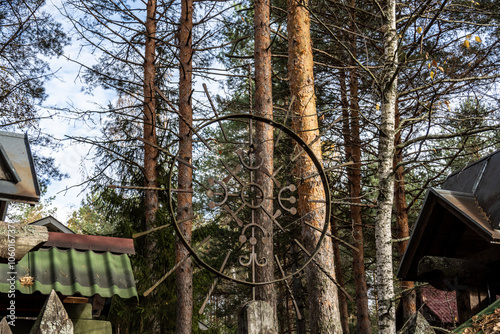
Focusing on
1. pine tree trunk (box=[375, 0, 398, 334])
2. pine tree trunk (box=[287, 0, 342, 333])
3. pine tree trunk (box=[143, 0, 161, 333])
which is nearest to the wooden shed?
pine tree trunk (box=[375, 0, 398, 334])

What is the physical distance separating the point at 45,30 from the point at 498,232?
12007mm

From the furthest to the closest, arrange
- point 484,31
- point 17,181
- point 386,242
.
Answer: point 484,31, point 386,242, point 17,181

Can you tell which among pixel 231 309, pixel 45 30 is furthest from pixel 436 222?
pixel 231 309

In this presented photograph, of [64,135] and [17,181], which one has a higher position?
[64,135]

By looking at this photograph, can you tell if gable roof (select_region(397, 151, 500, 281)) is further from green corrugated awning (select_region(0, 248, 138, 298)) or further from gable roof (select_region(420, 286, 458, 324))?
gable roof (select_region(420, 286, 458, 324))

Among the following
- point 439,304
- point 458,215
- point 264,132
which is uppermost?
point 264,132

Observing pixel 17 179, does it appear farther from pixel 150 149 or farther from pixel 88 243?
pixel 150 149

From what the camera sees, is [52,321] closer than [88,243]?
Yes

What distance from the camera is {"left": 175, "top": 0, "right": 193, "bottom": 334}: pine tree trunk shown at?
348 inches

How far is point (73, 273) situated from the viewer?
640 centimetres

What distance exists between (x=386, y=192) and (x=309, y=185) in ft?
6.33

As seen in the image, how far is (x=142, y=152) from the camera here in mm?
12852

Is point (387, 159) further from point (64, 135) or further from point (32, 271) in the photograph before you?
point (64, 135)

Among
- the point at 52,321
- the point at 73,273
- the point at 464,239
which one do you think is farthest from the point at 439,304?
the point at 52,321
